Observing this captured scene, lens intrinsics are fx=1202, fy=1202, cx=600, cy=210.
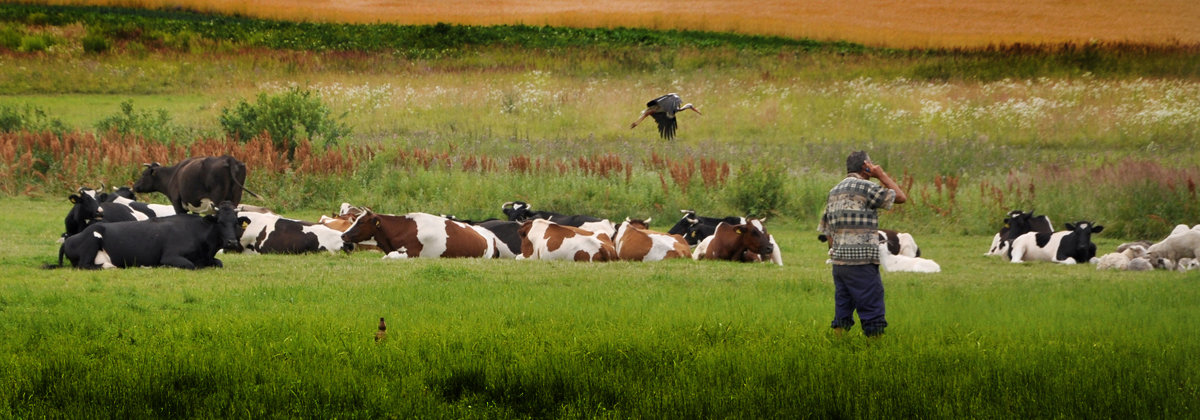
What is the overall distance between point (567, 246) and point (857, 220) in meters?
7.82

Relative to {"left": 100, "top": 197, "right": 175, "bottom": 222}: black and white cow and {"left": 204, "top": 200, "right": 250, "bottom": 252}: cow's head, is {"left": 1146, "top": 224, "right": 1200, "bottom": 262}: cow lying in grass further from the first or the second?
{"left": 100, "top": 197, "right": 175, "bottom": 222}: black and white cow

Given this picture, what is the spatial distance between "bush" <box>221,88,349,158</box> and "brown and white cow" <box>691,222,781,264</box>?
13851mm

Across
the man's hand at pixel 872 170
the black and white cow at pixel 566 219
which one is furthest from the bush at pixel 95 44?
the man's hand at pixel 872 170

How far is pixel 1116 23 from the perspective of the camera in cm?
3034

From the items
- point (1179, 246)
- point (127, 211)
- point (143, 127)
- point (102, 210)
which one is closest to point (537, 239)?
point (127, 211)

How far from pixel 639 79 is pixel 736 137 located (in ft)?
19.9

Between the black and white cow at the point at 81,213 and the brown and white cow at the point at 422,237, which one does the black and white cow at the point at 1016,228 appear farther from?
the black and white cow at the point at 81,213

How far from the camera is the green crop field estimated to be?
301 inches

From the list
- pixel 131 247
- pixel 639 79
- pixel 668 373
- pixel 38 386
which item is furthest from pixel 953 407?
pixel 639 79

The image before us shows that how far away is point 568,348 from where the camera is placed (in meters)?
8.55

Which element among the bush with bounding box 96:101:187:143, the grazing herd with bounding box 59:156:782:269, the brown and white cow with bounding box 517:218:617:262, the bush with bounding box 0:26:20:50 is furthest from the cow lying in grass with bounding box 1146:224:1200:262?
the bush with bounding box 0:26:20:50

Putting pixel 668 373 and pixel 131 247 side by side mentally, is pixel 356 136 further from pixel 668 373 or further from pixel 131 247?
pixel 668 373

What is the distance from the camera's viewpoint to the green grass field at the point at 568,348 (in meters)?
7.27

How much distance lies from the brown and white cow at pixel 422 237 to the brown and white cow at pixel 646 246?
190 cm
